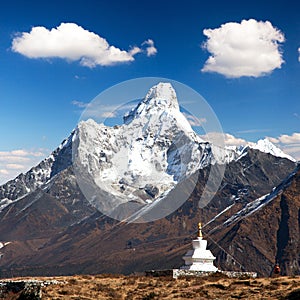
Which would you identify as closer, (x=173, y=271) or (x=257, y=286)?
(x=257, y=286)

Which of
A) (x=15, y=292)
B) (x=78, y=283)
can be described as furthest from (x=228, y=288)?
(x=15, y=292)

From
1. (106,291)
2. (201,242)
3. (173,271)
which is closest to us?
(106,291)

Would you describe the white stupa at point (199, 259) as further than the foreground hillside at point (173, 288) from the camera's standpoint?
Yes

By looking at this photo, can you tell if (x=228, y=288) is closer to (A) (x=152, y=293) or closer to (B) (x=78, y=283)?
(A) (x=152, y=293)

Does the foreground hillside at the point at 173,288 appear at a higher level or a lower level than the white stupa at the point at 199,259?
lower

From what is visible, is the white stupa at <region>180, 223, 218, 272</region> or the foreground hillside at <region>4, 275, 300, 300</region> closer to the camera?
the foreground hillside at <region>4, 275, 300, 300</region>

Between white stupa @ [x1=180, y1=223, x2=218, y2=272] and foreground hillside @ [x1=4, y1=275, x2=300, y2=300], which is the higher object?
white stupa @ [x1=180, y1=223, x2=218, y2=272]

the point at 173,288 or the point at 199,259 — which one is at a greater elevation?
the point at 199,259

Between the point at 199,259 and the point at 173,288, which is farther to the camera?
the point at 199,259
